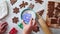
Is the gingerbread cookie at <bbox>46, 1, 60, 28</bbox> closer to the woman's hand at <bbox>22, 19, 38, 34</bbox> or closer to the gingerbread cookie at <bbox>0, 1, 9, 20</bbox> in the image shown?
the woman's hand at <bbox>22, 19, 38, 34</bbox>

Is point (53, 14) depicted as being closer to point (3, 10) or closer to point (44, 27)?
point (44, 27)

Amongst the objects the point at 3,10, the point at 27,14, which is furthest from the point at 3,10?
the point at 27,14

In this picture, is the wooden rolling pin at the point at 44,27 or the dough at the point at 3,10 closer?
the wooden rolling pin at the point at 44,27

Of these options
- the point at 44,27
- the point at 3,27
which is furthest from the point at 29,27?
the point at 3,27

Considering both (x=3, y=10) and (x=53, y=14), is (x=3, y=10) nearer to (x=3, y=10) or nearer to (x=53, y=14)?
(x=3, y=10)

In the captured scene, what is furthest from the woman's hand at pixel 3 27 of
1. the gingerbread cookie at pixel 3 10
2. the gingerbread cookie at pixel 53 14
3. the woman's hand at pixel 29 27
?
the gingerbread cookie at pixel 53 14

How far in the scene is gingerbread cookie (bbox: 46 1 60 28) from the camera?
82 centimetres

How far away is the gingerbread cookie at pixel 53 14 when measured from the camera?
82cm

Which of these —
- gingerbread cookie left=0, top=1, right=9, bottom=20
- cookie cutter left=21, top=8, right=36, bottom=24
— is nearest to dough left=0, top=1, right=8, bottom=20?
gingerbread cookie left=0, top=1, right=9, bottom=20

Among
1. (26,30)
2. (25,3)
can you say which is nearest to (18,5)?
(25,3)

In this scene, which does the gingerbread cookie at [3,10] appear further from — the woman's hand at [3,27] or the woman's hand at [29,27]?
the woman's hand at [29,27]

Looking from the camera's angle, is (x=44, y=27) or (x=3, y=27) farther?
(x=3, y=27)

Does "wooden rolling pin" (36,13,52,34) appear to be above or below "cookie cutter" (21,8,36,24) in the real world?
below

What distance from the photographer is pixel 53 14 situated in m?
0.82
